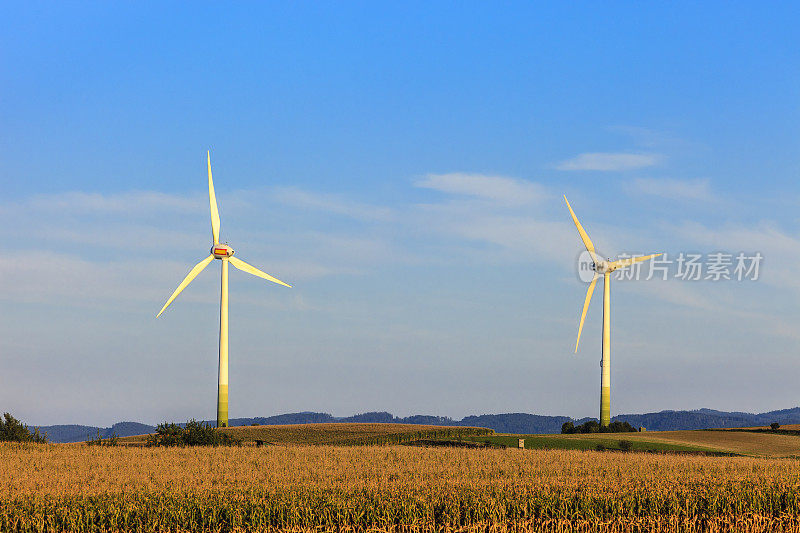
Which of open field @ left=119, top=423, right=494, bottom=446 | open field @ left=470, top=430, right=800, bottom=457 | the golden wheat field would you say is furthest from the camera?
open field @ left=119, top=423, right=494, bottom=446

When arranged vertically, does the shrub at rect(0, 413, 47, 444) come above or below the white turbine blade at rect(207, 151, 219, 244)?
below

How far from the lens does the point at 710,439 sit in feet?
300

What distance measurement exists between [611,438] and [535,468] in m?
37.2

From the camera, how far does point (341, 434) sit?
91.6 meters

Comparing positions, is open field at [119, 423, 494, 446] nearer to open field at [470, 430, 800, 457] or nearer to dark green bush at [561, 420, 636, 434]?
open field at [470, 430, 800, 457]

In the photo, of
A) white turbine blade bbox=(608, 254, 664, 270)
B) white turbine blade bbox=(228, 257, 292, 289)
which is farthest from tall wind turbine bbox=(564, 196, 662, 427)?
white turbine blade bbox=(228, 257, 292, 289)

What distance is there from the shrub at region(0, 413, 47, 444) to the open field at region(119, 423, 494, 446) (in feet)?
21.5

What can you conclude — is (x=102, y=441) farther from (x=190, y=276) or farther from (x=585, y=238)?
(x=585, y=238)

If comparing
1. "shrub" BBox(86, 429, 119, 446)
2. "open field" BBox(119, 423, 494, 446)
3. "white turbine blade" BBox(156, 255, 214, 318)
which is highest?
"white turbine blade" BBox(156, 255, 214, 318)

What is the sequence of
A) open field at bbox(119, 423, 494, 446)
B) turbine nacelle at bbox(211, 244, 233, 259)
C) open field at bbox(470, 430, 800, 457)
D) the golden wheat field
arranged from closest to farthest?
the golden wheat field < open field at bbox(470, 430, 800, 457) < open field at bbox(119, 423, 494, 446) < turbine nacelle at bbox(211, 244, 233, 259)

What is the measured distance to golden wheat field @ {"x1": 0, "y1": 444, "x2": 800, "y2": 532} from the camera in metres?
32.8

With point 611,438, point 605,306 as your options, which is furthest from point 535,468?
point 605,306

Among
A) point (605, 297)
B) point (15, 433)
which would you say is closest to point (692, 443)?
point (605, 297)

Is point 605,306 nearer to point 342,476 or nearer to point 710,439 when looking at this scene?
point 710,439
